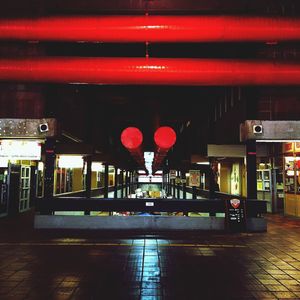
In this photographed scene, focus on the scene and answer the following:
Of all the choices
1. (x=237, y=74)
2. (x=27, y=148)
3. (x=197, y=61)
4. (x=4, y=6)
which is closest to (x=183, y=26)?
(x=197, y=61)

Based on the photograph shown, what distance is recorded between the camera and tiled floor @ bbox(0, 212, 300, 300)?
16.8ft

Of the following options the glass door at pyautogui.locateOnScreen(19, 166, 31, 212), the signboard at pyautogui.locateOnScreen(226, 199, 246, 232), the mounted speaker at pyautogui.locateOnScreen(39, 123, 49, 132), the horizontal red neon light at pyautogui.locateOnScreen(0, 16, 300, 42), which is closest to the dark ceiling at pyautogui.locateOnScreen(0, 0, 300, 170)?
the horizontal red neon light at pyautogui.locateOnScreen(0, 16, 300, 42)

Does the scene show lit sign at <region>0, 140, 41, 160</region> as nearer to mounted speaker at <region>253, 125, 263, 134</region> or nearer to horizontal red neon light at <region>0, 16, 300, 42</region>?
horizontal red neon light at <region>0, 16, 300, 42</region>

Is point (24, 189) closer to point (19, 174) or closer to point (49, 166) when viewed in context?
point (19, 174)

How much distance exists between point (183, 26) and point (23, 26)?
3.79 meters

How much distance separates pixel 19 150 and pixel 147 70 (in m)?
6.08

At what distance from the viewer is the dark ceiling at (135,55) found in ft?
29.6

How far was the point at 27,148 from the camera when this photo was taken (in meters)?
10.8

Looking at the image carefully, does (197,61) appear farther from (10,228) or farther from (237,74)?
(10,228)

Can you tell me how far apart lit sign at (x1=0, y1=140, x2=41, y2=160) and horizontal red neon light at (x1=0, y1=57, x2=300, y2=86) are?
3.68 metres

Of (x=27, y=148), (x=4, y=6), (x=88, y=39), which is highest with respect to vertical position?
(x=4, y=6)

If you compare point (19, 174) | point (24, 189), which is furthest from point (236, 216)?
point (24, 189)

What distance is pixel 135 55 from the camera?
39.4 ft

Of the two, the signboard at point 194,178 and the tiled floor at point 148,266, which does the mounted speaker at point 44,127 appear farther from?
the signboard at point 194,178
